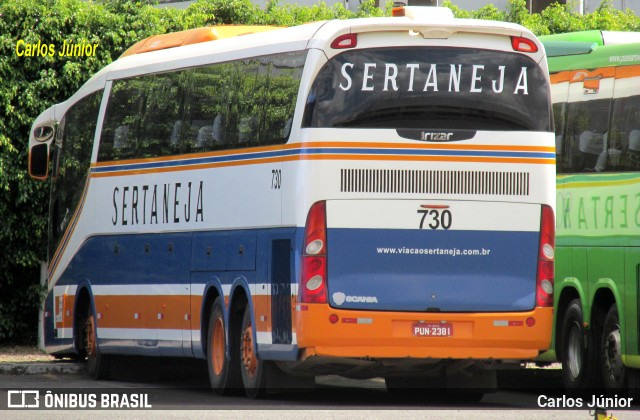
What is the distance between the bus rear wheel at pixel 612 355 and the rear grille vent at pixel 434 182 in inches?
92.4

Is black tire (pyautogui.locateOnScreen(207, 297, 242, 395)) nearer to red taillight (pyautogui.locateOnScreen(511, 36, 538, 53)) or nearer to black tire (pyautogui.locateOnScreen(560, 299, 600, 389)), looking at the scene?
black tire (pyautogui.locateOnScreen(560, 299, 600, 389))

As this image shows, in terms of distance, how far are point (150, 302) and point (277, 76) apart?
13.9 feet

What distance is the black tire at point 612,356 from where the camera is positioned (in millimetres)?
17188

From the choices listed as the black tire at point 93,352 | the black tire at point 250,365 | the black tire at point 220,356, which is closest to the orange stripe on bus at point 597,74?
the black tire at point 250,365

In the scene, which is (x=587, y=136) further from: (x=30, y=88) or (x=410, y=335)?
(x=30, y=88)

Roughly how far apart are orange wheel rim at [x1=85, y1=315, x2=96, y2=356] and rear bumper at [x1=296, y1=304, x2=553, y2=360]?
6372 mm

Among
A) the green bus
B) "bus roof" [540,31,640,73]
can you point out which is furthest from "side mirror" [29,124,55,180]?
the green bus

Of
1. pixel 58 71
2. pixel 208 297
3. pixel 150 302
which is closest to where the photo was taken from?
pixel 208 297

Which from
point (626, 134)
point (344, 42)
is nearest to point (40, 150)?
point (344, 42)

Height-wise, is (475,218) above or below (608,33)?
below

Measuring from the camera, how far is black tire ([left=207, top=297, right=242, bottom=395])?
17438 millimetres

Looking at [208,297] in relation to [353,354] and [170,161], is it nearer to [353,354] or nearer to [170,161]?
[170,161]

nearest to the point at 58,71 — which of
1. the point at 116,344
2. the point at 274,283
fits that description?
the point at 116,344

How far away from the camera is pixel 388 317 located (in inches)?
607
